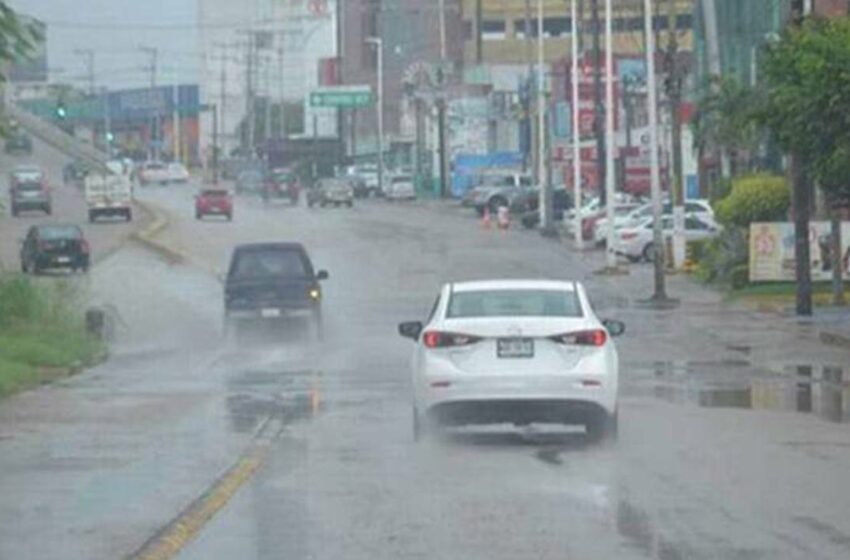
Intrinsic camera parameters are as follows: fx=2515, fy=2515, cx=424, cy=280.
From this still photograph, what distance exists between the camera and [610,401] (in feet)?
76.9

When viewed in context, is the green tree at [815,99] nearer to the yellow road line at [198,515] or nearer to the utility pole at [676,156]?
the yellow road line at [198,515]

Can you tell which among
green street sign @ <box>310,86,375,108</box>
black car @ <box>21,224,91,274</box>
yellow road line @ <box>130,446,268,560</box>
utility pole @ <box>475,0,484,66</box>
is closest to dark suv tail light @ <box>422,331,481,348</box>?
yellow road line @ <box>130,446,268,560</box>

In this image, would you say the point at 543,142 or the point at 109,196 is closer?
the point at 543,142

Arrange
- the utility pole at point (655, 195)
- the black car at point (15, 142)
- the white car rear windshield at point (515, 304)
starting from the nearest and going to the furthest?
the white car rear windshield at point (515, 304)
the black car at point (15, 142)
the utility pole at point (655, 195)

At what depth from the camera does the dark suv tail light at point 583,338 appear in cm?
2320

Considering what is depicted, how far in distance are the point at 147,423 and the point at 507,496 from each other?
9232mm

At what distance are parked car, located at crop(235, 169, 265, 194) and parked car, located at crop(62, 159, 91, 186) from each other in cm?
1053

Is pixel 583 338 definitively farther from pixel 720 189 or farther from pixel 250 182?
pixel 250 182

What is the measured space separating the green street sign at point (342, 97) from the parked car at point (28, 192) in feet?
164

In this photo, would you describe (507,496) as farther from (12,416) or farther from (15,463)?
(12,416)

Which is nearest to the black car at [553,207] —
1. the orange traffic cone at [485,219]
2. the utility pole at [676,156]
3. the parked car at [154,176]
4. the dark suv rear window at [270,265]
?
the orange traffic cone at [485,219]

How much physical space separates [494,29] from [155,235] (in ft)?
264

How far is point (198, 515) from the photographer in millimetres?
17828

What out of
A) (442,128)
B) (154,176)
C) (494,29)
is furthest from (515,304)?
(494,29)
